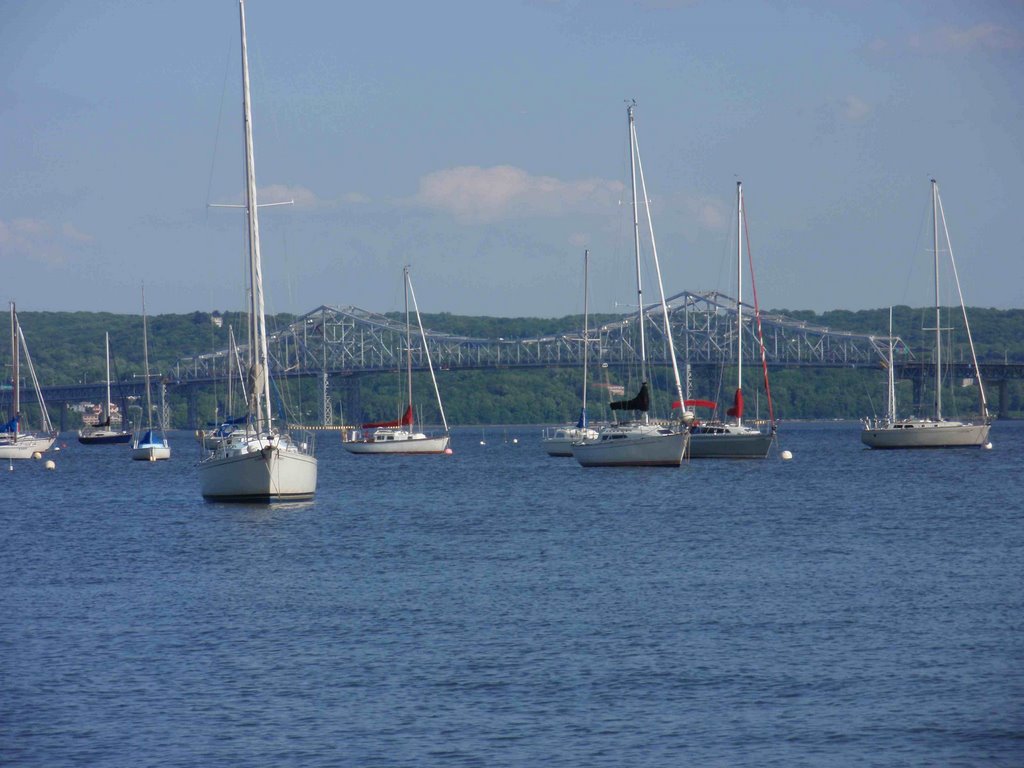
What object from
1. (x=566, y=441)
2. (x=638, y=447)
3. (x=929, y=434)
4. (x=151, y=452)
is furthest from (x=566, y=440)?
(x=151, y=452)

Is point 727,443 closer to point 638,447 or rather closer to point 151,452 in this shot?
point 638,447

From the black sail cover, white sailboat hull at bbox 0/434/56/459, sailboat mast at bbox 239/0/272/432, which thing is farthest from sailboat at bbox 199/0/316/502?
white sailboat hull at bbox 0/434/56/459

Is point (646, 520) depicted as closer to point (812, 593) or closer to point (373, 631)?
point (812, 593)

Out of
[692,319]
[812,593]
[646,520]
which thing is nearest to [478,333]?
[692,319]

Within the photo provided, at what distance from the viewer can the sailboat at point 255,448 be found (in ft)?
115

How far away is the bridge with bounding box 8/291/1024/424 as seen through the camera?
13438 cm

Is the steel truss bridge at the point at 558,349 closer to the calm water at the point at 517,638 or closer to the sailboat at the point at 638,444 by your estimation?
the sailboat at the point at 638,444

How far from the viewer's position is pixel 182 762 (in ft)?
44.9

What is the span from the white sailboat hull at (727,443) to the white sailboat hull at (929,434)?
54.1 feet

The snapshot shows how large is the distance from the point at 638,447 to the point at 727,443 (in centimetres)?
713

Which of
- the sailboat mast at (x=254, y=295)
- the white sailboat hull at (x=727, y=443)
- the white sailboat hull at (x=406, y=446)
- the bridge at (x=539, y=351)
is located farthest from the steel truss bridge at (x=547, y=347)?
the sailboat mast at (x=254, y=295)

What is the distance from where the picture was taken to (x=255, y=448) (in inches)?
1387

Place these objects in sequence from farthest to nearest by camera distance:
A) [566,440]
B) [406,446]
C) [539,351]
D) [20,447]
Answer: [539,351], [20,447], [406,446], [566,440]

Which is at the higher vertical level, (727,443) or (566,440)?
(566,440)
